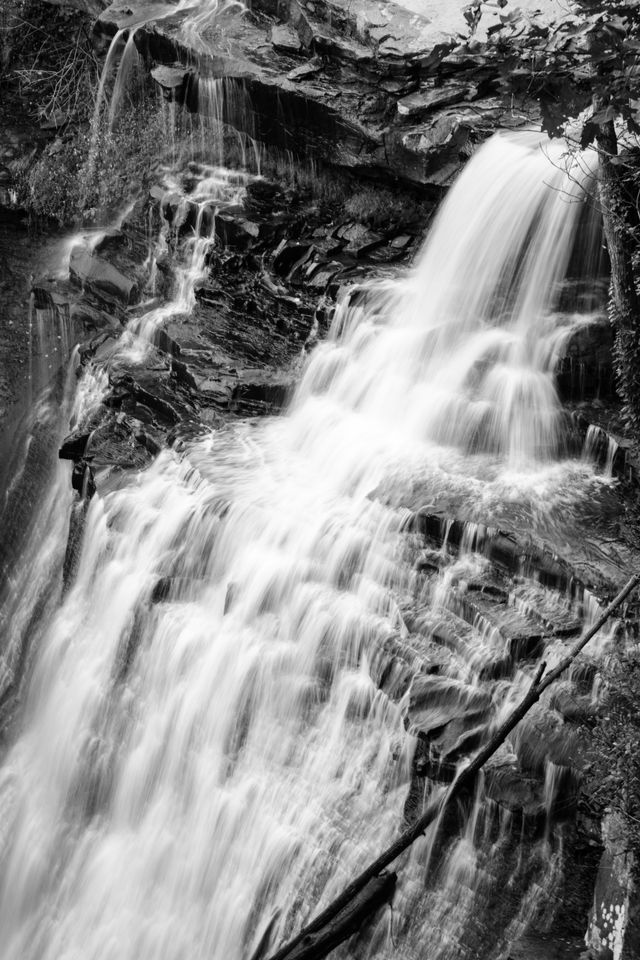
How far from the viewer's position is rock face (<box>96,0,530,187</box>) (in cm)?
1162

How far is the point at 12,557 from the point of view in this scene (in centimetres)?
1157

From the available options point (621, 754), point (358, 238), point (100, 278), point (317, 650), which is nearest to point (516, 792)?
point (621, 754)

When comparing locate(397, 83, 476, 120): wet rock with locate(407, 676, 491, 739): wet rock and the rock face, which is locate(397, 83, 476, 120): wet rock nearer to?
the rock face

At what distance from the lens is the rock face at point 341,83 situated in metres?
11.6

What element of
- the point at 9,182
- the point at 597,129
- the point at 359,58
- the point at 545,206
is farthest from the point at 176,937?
the point at 9,182

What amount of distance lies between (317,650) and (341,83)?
8096 mm

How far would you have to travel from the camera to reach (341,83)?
12523 mm

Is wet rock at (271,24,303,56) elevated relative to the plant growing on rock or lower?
elevated

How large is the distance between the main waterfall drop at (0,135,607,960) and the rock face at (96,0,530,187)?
923 mm

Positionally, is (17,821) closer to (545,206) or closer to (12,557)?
(12,557)

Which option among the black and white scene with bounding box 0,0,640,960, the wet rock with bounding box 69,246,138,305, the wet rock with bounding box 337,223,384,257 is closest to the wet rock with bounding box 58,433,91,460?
the black and white scene with bounding box 0,0,640,960

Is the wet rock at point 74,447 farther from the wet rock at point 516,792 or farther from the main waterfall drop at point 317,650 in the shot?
the wet rock at point 516,792

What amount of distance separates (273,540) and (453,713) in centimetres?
256

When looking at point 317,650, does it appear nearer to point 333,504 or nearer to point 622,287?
point 333,504
